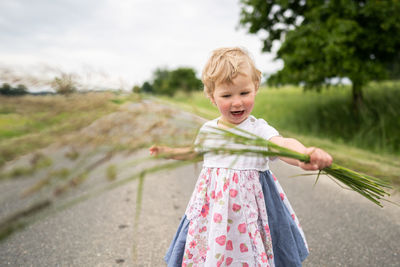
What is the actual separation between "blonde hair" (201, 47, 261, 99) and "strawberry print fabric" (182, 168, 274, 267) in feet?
1.82

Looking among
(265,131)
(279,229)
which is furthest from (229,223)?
(265,131)

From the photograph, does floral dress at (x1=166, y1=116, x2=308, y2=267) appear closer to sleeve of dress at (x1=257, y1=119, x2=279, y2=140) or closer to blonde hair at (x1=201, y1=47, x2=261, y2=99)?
sleeve of dress at (x1=257, y1=119, x2=279, y2=140)

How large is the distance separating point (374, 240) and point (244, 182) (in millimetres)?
1601

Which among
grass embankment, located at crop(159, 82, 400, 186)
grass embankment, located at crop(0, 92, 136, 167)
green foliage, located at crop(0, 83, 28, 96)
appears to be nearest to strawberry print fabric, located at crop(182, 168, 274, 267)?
grass embankment, located at crop(0, 92, 136, 167)

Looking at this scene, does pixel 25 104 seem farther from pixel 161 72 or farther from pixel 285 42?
pixel 161 72

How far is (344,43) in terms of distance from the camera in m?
6.14

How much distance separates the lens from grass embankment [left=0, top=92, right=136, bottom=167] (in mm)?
727

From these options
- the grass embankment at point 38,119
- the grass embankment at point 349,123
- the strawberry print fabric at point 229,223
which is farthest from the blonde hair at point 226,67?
the grass embankment at point 349,123

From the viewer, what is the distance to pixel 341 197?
3.27 meters

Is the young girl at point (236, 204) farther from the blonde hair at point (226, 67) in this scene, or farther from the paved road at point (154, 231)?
the paved road at point (154, 231)

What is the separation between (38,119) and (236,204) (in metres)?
1.18

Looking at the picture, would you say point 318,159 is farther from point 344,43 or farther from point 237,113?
point 344,43

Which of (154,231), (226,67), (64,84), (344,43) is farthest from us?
(344,43)

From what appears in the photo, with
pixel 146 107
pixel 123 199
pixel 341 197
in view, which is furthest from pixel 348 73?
pixel 146 107
